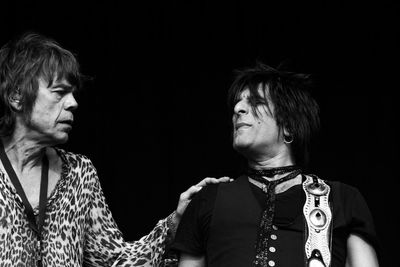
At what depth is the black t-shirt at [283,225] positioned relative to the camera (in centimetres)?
370

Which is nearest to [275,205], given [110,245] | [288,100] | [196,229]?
[196,229]

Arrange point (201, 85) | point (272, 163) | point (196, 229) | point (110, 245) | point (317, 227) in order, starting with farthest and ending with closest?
point (201, 85)
point (110, 245)
point (272, 163)
point (196, 229)
point (317, 227)

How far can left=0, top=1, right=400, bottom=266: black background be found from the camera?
5090 mm

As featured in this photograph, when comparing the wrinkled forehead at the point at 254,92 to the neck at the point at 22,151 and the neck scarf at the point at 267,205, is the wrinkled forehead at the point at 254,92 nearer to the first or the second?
the neck scarf at the point at 267,205

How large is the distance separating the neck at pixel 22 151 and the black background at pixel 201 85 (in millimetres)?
1140

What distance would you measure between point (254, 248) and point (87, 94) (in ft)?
5.81

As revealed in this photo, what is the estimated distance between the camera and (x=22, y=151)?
399cm

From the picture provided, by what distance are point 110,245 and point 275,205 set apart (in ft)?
2.35

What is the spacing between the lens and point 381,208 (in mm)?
5055

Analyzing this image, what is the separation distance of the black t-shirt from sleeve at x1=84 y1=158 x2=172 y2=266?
0.27 m

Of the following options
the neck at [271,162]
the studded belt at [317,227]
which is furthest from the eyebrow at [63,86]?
the studded belt at [317,227]

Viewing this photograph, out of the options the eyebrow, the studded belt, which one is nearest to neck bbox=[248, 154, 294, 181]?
the studded belt

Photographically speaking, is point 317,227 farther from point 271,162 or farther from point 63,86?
point 63,86

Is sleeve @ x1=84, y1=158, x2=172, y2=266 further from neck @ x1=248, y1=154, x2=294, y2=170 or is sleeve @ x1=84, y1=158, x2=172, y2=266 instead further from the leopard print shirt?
neck @ x1=248, y1=154, x2=294, y2=170
